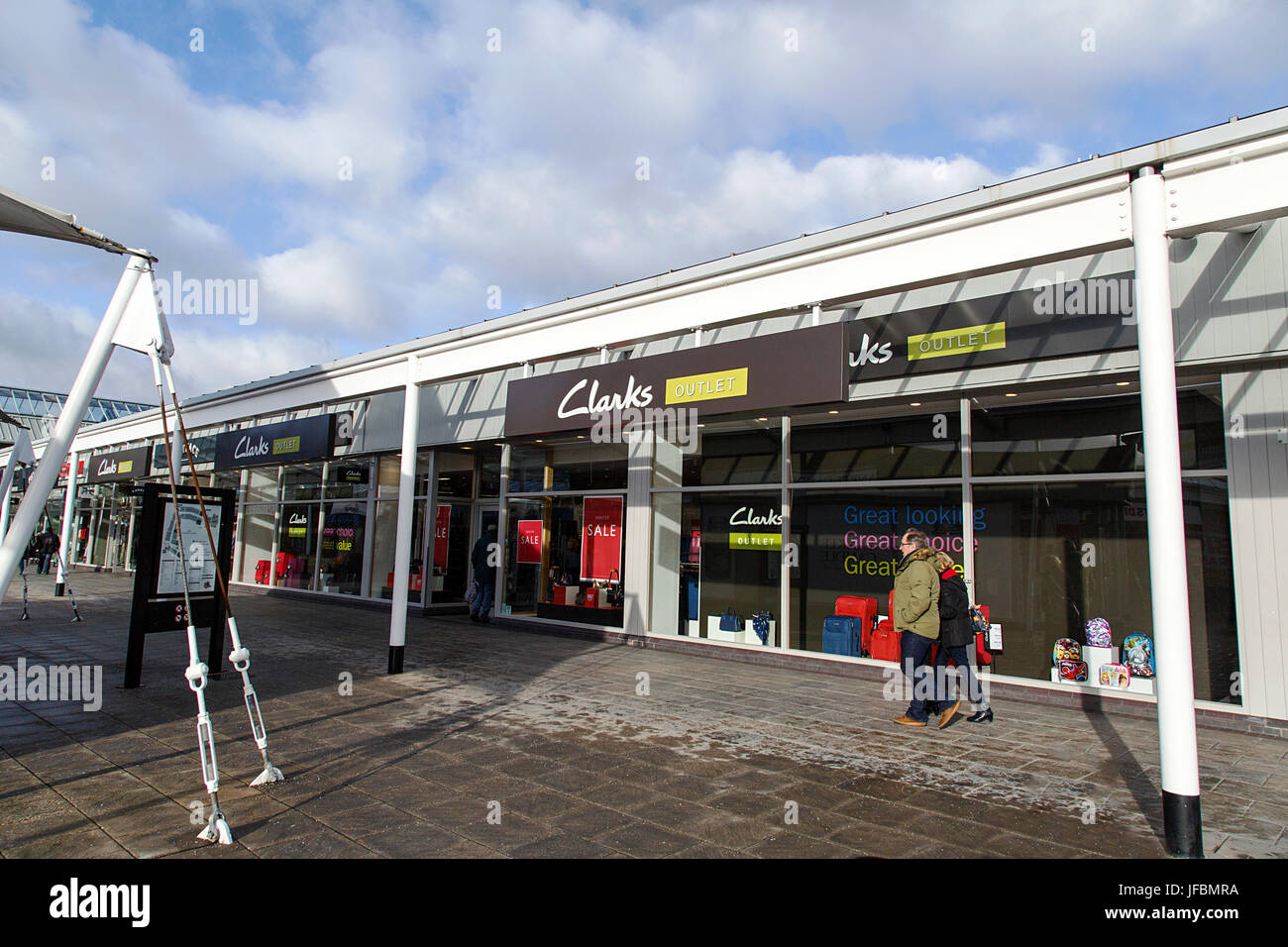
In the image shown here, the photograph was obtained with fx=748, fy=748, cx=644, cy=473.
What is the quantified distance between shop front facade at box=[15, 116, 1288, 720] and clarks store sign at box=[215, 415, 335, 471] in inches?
96.7

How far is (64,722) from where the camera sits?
6082 mm

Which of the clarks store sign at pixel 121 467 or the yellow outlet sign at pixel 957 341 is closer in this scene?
the yellow outlet sign at pixel 957 341

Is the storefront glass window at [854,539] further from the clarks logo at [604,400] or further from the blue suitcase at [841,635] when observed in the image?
the clarks logo at [604,400]

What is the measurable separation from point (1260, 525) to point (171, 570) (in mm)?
10710

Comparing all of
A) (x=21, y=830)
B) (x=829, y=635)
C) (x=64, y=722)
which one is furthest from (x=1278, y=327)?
(x=64, y=722)

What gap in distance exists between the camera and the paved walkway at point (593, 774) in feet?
12.9

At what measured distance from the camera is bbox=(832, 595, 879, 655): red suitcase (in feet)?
31.3

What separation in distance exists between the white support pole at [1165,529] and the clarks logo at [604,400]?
5092 mm

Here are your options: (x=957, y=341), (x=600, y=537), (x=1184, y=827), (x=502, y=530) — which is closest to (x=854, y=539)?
(x=957, y=341)

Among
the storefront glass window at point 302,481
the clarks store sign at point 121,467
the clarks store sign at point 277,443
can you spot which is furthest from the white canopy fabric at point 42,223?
the clarks store sign at point 121,467

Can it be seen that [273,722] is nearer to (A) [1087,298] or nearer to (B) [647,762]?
(B) [647,762]

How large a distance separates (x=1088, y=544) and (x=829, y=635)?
3.20m
